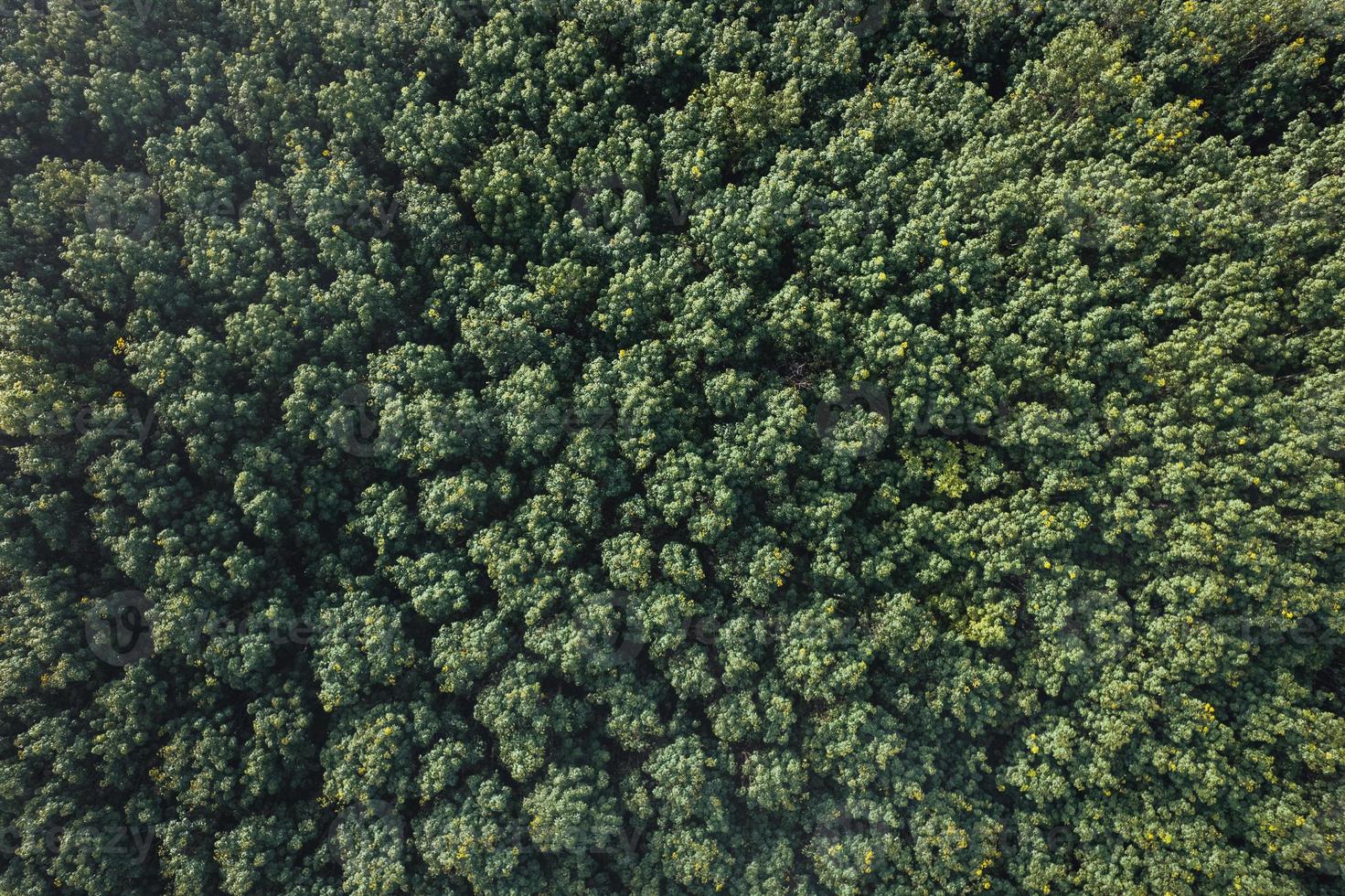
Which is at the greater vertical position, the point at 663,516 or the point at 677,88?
the point at 677,88

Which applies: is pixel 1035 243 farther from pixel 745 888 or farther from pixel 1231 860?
pixel 745 888

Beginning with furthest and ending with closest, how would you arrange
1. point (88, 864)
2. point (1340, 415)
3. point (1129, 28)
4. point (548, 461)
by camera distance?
point (548, 461) → point (1129, 28) → point (88, 864) → point (1340, 415)

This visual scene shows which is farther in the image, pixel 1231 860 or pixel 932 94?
pixel 932 94

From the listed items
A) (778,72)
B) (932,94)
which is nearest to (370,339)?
(778,72)

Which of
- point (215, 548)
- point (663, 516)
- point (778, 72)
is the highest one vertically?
point (778, 72)

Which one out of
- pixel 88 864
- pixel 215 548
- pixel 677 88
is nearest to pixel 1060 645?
pixel 677 88

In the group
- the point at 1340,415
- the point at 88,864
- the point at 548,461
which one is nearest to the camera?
the point at 1340,415
